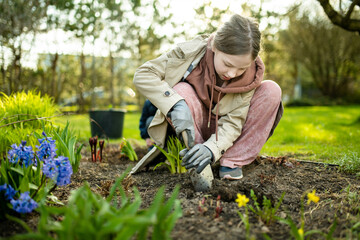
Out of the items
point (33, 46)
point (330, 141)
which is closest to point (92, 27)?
point (33, 46)

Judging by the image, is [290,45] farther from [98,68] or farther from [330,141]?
[330,141]

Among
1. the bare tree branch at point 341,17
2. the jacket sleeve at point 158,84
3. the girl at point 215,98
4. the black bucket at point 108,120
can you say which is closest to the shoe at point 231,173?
the girl at point 215,98

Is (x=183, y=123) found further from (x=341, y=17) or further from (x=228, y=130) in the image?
(x=341, y=17)

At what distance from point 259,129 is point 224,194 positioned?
73 cm

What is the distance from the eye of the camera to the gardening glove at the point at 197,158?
1.87 m

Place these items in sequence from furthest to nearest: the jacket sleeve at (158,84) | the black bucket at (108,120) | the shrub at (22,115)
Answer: the black bucket at (108,120)
the shrub at (22,115)
the jacket sleeve at (158,84)

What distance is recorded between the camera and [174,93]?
215 centimetres

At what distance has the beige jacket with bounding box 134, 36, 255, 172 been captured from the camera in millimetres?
2145

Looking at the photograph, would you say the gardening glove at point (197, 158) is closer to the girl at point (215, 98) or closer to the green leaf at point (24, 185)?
the girl at point (215, 98)

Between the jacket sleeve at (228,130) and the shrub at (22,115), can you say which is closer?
the jacket sleeve at (228,130)

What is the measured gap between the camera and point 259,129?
2.27m

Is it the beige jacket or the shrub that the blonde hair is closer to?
the beige jacket

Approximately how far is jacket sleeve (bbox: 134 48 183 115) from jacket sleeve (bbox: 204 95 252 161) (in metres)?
0.38

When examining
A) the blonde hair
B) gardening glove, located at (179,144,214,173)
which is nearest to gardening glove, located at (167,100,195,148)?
gardening glove, located at (179,144,214,173)
